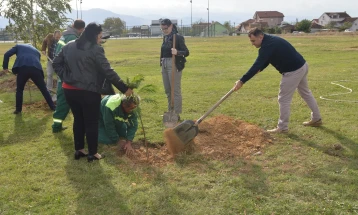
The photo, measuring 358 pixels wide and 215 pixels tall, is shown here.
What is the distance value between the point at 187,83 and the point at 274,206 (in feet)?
27.3

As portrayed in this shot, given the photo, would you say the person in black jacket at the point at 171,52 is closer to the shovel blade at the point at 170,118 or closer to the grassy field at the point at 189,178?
the shovel blade at the point at 170,118

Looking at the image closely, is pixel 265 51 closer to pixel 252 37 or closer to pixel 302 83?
pixel 252 37

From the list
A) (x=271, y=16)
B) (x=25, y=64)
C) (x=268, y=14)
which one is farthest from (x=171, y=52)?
(x=268, y=14)

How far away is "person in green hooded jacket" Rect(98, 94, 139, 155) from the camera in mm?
5012

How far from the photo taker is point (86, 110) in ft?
15.2

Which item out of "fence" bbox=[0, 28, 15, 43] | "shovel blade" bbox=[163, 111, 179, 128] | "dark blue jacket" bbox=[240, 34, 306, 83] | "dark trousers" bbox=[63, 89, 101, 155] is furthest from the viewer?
"fence" bbox=[0, 28, 15, 43]

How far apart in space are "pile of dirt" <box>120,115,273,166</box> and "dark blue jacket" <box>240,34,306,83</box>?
947 mm

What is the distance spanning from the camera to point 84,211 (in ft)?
12.3

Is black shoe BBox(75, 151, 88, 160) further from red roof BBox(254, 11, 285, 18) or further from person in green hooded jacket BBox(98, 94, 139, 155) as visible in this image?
red roof BBox(254, 11, 285, 18)

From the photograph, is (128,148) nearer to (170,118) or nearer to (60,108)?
(170,118)

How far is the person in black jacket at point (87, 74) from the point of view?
4.45 m

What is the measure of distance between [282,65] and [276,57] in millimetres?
191

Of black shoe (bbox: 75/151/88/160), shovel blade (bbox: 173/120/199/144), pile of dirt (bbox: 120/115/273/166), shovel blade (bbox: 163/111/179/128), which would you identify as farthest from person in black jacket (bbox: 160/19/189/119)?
black shoe (bbox: 75/151/88/160)

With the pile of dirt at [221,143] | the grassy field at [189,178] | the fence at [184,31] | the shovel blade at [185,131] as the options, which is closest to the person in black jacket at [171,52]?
the grassy field at [189,178]
